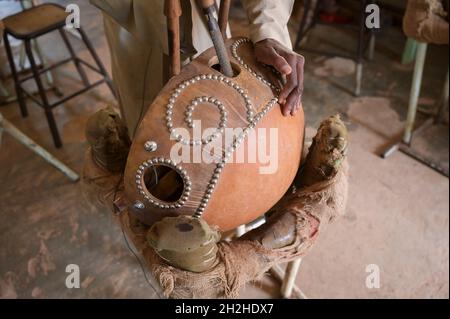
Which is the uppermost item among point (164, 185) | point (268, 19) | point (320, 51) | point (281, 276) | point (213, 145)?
point (268, 19)

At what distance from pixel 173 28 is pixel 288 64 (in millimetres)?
224

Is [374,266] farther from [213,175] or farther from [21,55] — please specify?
[21,55]

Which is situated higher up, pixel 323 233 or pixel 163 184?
pixel 163 184

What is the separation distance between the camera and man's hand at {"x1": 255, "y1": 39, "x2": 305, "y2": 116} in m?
0.81

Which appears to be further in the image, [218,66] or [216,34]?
[218,66]

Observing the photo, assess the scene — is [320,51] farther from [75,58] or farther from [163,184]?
[163,184]

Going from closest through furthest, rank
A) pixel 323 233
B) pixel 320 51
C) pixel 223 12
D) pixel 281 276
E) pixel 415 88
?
pixel 223 12
pixel 281 276
pixel 323 233
pixel 415 88
pixel 320 51

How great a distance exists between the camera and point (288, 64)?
80 centimetres

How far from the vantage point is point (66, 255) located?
1.58 meters

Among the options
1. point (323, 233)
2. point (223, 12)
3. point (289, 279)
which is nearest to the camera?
point (223, 12)

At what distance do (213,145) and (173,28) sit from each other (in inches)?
7.9

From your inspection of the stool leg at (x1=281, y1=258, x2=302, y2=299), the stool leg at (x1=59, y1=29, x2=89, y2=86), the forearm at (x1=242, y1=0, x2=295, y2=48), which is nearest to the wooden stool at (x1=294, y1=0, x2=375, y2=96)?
the stool leg at (x1=59, y1=29, x2=89, y2=86)

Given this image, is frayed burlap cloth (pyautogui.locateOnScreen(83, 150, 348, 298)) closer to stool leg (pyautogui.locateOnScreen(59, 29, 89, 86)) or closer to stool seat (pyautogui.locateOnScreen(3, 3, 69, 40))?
stool seat (pyautogui.locateOnScreen(3, 3, 69, 40))

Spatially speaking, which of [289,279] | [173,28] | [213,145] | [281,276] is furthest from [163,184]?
[281,276]
